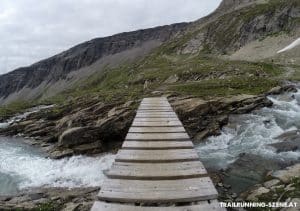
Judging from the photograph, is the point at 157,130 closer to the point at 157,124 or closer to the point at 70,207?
the point at 157,124

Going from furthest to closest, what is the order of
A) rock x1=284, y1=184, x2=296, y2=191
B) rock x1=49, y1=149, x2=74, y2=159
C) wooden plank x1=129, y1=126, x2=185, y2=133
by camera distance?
rock x1=49, y1=149, x2=74, y2=159 → rock x1=284, y1=184, x2=296, y2=191 → wooden plank x1=129, y1=126, x2=185, y2=133

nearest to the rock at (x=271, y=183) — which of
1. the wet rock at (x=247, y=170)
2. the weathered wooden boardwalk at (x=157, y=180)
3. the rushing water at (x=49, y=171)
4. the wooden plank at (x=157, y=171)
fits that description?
the wet rock at (x=247, y=170)

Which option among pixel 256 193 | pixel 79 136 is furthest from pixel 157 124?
pixel 79 136

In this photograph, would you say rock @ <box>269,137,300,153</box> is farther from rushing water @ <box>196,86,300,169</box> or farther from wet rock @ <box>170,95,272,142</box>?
wet rock @ <box>170,95,272,142</box>

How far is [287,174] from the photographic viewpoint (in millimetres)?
17750

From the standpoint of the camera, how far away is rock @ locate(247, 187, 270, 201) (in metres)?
15.9

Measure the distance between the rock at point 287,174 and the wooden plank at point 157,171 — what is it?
8.78 meters

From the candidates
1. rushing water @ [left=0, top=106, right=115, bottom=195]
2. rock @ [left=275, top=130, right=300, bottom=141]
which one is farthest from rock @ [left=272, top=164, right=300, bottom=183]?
rushing water @ [left=0, top=106, right=115, bottom=195]

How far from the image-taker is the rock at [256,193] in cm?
1587

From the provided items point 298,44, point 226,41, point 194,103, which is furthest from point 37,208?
point 226,41

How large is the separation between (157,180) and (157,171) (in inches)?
22.2

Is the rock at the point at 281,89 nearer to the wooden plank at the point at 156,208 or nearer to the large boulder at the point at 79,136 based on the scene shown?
the large boulder at the point at 79,136

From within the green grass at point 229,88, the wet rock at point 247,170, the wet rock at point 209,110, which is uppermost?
the green grass at point 229,88

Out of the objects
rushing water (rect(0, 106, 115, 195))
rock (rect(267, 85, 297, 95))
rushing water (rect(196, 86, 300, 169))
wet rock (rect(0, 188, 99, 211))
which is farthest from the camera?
rock (rect(267, 85, 297, 95))
